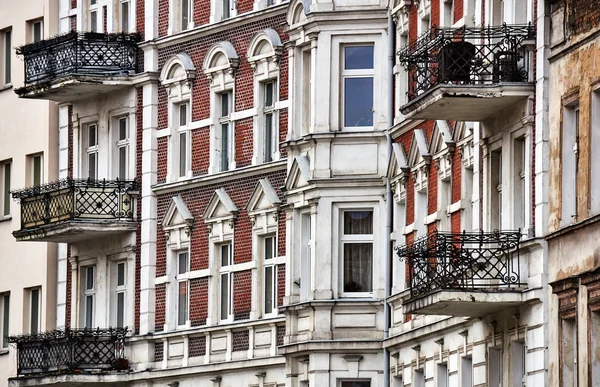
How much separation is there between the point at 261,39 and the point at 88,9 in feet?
27.3

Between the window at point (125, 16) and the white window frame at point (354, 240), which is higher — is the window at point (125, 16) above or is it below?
above

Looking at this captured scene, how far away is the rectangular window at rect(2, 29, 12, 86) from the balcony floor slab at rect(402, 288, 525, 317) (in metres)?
23.9

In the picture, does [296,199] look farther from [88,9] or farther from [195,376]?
[88,9]

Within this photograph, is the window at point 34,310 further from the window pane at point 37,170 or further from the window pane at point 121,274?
Answer: the window pane at point 121,274

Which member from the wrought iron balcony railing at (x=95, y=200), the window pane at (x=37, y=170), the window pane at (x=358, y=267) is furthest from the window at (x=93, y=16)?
the window pane at (x=358, y=267)

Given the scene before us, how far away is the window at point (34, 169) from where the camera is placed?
6206cm

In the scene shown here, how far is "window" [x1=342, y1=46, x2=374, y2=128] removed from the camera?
5003cm

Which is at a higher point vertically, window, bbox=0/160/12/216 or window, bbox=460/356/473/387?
window, bbox=0/160/12/216

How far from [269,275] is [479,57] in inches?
514

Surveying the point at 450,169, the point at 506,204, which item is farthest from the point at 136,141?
the point at 506,204

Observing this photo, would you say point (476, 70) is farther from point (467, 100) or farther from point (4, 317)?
point (4, 317)

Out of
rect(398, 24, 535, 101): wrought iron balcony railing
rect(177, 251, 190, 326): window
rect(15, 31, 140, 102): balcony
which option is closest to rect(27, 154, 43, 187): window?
rect(15, 31, 140, 102): balcony

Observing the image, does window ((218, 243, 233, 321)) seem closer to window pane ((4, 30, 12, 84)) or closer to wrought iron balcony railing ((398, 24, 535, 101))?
window pane ((4, 30, 12, 84))

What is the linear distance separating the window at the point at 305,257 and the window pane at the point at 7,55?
1544 centimetres
